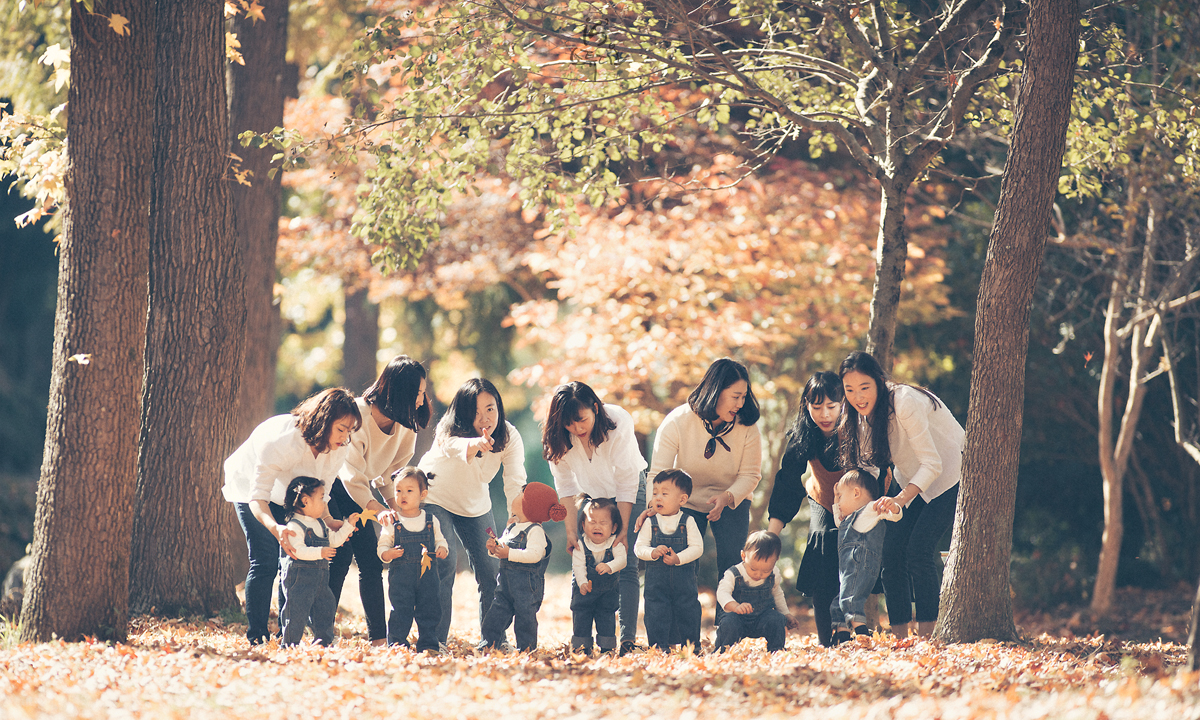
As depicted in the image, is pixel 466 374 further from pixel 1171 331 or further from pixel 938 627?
pixel 938 627

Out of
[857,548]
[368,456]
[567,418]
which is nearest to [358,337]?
[368,456]

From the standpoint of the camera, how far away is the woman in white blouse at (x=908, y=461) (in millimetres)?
5465

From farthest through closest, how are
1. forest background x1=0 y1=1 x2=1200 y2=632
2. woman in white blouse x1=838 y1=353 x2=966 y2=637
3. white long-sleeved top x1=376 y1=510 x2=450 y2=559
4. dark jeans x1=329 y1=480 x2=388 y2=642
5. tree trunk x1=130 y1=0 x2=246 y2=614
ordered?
1. forest background x1=0 y1=1 x2=1200 y2=632
2. tree trunk x1=130 y1=0 x2=246 y2=614
3. dark jeans x1=329 y1=480 x2=388 y2=642
4. woman in white blouse x1=838 y1=353 x2=966 y2=637
5. white long-sleeved top x1=376 y1=510 x2=450 y2=559

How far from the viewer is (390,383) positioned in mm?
5441

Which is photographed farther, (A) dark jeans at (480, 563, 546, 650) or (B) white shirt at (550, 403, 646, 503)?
(B) white shirt at (550, 403, 646, 503)

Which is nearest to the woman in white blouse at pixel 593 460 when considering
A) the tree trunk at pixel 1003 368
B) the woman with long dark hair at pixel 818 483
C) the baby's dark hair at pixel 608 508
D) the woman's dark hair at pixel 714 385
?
the baby's dark hair at pixel 608 508

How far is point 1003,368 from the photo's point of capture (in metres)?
5.48

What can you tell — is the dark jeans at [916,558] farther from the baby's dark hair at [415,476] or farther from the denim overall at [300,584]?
the denim overall at [300,584]

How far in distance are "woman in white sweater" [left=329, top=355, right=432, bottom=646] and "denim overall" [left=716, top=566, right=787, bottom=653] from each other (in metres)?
2.01


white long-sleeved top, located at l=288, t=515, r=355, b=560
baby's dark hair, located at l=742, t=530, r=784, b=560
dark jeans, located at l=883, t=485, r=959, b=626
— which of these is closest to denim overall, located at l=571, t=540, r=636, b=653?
baby's dark hair, located at l=742, t=530, r=784, b=560

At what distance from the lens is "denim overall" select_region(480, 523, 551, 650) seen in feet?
17.8

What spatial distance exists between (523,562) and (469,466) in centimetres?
70

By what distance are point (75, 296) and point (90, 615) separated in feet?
5.87

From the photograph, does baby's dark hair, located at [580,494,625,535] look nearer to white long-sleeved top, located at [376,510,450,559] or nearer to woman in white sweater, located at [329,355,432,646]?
white long-sleeved top, located at [376,510,450,559]
